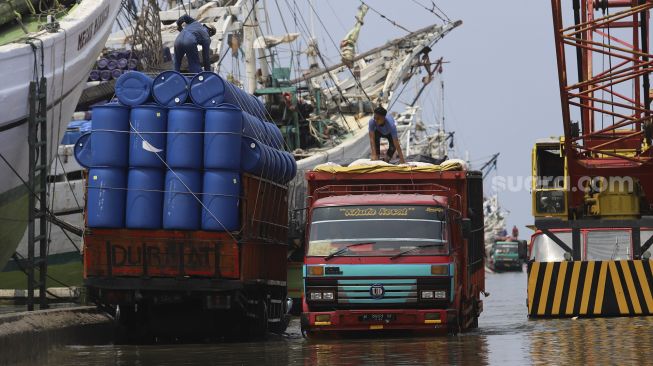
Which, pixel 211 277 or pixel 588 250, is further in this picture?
pixel 588 250

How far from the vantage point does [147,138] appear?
19156 millimetres

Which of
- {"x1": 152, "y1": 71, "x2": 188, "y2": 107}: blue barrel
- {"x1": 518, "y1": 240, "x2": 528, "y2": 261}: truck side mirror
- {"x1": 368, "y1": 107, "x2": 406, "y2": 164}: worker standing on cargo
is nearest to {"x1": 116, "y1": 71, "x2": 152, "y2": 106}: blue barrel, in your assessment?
{"x1": 152, "y1": 71, "x2": 188, "y2": 107}: blue barrel

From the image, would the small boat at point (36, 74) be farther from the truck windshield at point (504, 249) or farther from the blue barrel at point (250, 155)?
the truck windshield at point (504, 249)

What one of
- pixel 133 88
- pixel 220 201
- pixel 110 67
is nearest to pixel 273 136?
pixel 133 88

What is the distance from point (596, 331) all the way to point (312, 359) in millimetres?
5076

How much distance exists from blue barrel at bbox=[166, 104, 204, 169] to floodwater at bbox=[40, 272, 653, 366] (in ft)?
8.38

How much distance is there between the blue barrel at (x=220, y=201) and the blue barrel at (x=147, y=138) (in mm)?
754

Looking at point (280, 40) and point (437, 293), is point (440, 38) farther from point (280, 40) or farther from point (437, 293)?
point (437, 293)

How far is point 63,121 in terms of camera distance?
2684 cm

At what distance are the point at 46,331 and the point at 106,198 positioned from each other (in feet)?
Answer: 8.35

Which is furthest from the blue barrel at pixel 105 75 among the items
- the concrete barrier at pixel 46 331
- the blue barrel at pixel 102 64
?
the concrete barrier at pixel 46 331

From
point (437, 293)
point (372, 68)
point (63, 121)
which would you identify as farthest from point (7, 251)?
point (372, 68)

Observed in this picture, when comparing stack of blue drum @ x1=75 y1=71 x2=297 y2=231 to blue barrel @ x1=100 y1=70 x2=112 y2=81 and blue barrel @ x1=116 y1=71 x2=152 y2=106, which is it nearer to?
blue barrel @ x1=116 y1=71 x2=152 y2=106

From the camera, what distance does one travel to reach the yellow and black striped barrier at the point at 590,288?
22.7 meters
